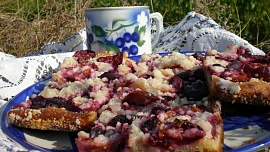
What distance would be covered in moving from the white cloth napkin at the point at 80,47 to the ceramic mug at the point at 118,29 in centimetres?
31

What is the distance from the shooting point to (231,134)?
54.5 inches

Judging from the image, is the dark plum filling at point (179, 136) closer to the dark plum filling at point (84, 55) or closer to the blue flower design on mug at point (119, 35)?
the dark plum filling at point (84, 55)

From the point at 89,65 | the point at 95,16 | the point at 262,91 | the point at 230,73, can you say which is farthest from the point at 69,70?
the point at 262,91

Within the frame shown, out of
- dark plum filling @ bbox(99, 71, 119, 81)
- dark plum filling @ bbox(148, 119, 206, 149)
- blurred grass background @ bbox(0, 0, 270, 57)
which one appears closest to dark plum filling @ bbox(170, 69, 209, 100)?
dark plum filling @ bbox(99, 71, 119, 81)

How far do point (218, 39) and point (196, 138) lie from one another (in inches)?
60.9

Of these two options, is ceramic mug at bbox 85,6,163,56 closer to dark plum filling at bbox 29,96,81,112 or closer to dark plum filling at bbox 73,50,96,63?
dark plum filling at bbox 73,50,96,63

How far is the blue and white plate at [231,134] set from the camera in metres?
1.30

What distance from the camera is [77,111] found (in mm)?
1510

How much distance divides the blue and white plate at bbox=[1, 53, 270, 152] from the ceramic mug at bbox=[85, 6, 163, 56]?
3.08 ft

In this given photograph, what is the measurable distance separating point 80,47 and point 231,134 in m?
1.85

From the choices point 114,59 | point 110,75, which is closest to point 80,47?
point 114,59

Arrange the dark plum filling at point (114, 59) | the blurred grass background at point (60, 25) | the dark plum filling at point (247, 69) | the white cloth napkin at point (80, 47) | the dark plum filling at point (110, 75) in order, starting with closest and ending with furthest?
1. the dark plum filling at point (247, 69)
2. the dark plum filling at point (110, 75)
3. the dark plum filling at point (114, 59)
4. the white cloth napkin at point (80, 47)
5. the blurred grass background at point (60, 25)

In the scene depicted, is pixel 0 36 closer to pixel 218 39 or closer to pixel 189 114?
pixel 218 39

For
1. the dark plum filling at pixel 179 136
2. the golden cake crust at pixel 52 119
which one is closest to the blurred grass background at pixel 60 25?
the golden cake crust at pixel 52 119
